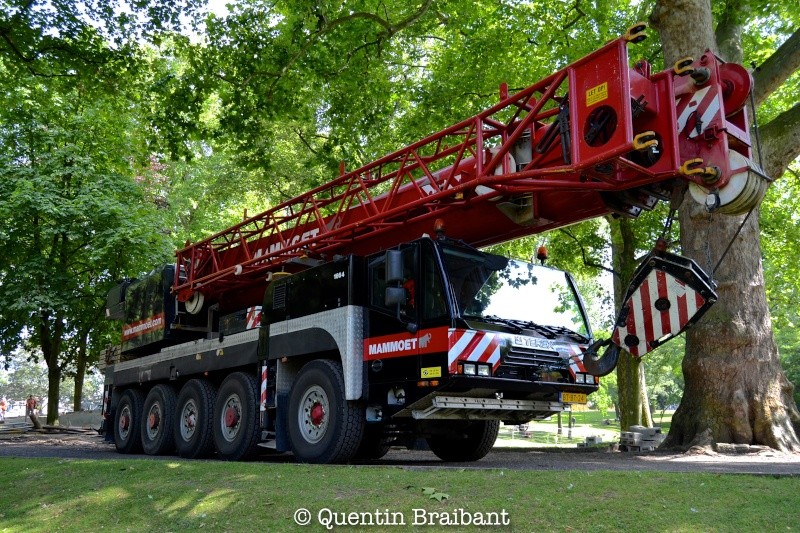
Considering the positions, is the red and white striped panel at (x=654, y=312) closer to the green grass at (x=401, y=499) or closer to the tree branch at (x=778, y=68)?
the green grass at (x=401, y=499)

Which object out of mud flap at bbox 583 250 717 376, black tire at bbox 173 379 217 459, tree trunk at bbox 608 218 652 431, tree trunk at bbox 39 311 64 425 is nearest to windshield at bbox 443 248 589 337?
mud flap at bbox 583 250 717 376

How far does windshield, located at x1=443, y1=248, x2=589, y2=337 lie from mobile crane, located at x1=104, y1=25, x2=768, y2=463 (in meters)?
0.03

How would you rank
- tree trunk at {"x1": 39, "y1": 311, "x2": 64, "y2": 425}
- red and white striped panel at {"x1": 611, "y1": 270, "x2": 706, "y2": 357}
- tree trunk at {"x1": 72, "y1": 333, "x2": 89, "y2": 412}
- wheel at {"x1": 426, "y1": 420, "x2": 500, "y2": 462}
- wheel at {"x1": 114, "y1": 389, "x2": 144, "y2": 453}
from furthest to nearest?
tree trunk at {"x1": 72, "y1": 333, "x2": 89, "y2": 412} → tree trunk at {"x1": 39, "y1": 311, "x2": 64, "y2": 425} → wheel at {"x1": 114, "y1": 389, "x2": 144, "y2": 453} → wheel at {"x1": 426, "y1": 420, "x2": 500, "y2": 462} → red and white striped panel at {"x1": 611, "y1": 270, "x2": 706, "y2": 357}

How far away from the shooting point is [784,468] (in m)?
6.62

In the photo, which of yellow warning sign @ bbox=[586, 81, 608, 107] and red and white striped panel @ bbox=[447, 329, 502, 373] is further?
red and white striped panel @ bbox=[447, 329, 502, 373]

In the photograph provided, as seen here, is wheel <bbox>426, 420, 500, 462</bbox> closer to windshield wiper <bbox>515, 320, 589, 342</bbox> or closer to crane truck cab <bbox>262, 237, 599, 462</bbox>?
crane truck cab <bbox>262, 237, 599, 462</bbox>

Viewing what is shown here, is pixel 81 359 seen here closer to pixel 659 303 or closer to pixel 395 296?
pixel 395 296

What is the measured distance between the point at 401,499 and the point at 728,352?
20.3 ft

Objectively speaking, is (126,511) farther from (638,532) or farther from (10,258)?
(10,258)

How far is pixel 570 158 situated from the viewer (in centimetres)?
639

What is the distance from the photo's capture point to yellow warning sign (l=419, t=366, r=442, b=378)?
7.22m

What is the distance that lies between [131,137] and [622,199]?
719 inches

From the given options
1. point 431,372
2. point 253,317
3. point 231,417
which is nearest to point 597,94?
point 431,372

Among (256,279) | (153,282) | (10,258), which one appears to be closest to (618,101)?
(256,279)
